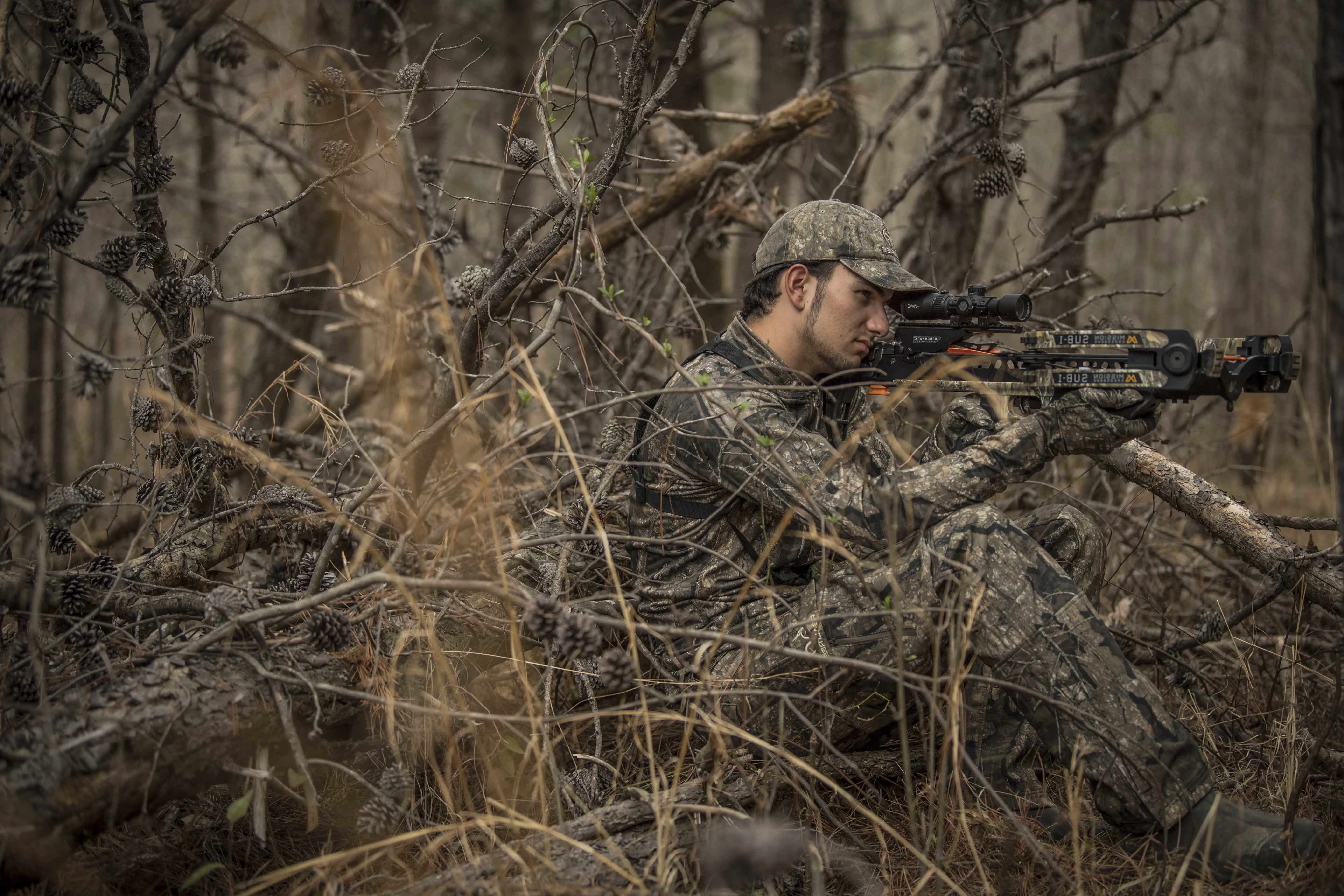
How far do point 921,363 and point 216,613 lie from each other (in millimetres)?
2374

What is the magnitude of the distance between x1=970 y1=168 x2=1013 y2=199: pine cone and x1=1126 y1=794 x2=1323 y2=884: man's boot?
9.21 feet

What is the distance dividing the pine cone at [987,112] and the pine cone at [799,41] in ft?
4.64

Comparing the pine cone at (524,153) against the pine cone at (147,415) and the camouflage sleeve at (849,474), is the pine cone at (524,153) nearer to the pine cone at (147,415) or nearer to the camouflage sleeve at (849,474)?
the camouflage sleeve at (849,474)

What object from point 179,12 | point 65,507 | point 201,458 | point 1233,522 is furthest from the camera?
point 1233,522

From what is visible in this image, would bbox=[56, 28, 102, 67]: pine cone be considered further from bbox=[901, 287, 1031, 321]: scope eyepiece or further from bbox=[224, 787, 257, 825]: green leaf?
bbox=[901, 287, 1031, 321]: scope eyepiece

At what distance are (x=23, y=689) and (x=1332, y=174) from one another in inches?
129

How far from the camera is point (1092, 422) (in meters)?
3.04

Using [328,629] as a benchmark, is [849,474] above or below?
above

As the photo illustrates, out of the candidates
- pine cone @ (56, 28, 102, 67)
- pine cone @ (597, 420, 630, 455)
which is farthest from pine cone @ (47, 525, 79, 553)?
pine cone @ (597, 420, 630, 455)

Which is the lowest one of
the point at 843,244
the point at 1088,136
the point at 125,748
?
the point at 125,748

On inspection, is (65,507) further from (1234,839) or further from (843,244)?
(1234,839)

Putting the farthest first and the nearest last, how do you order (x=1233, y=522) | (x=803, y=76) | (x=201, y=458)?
(x=803, y=76) → (x=1233, y=522) → (x=201, y=458)

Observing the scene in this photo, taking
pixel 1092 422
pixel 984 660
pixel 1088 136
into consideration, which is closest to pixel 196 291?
pixel 984 660

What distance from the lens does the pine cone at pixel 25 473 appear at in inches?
87.1
